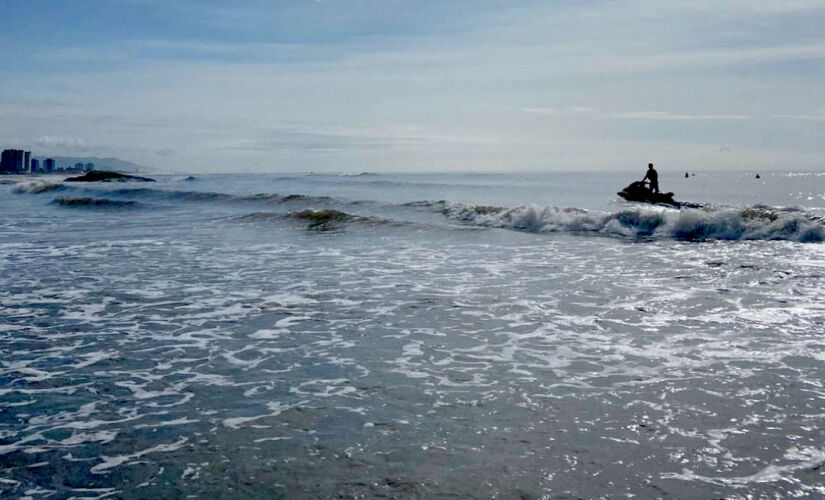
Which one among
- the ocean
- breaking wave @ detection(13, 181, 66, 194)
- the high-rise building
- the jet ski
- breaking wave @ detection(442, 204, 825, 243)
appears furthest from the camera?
the high-rise building

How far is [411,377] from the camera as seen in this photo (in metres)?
6.78

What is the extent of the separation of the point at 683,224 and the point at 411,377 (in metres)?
18.5

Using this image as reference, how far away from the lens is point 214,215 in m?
30.6

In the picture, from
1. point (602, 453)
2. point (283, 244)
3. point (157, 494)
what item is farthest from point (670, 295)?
point (283, 244)

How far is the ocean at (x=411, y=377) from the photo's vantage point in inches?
180

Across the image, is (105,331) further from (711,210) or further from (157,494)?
(711,210)

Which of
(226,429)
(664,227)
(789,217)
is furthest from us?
(664,227)

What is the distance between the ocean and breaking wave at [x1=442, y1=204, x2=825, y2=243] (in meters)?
5.81

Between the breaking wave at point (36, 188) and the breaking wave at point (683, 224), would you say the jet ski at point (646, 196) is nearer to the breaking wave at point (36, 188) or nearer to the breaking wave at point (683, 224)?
the breaking wave at point (683, 224)

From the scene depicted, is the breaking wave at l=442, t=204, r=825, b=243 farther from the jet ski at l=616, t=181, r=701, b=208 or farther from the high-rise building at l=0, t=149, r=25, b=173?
the high-rise building at l=0, t=149, r=25, b=173

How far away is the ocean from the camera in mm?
4582

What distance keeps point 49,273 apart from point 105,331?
5.94 metres

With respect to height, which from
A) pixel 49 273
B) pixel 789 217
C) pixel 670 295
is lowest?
pixel 49 273

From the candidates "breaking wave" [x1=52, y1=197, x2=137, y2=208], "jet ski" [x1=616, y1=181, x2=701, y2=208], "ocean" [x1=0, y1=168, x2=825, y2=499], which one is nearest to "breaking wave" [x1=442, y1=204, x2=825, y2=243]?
"ocean" [x1=0, y1=168, x2=825, y2=499]
